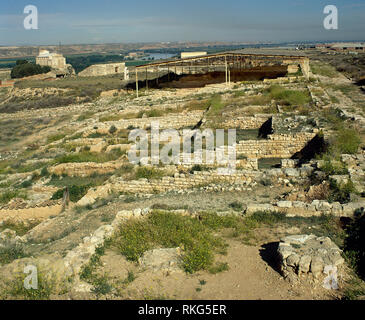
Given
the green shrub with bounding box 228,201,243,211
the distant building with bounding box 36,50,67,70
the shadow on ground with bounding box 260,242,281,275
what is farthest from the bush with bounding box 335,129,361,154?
the distant building with bounding box 36,50,67,70

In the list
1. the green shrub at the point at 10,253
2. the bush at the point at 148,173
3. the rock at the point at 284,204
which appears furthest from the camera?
the bush at the point at 148,173

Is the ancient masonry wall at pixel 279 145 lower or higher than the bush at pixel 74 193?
higher

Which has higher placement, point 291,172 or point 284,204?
point 291,172

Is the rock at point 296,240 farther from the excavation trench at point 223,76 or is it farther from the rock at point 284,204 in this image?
the excavation trench at point 223,76

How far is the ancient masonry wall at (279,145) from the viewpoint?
12.7m

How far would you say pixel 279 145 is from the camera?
41.8 feet

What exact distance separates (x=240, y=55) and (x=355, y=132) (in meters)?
13.5

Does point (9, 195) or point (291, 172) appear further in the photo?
point (9, 195)

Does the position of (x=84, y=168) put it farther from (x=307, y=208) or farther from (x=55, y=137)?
(x=307, y=208)

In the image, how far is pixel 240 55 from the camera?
23.8m

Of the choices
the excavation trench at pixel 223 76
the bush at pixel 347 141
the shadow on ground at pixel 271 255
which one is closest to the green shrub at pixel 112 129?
the excavation trench at pixel 223 76

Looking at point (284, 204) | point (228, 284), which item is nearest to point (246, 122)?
point (284, 204)
